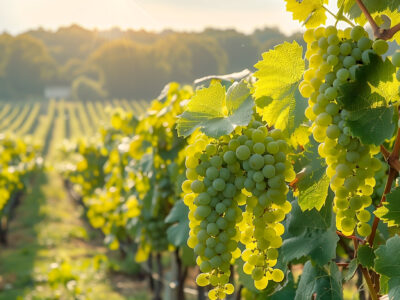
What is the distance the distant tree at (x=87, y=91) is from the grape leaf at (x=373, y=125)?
76.3 meters

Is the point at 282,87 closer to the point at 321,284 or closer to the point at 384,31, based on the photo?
the point at 384,31

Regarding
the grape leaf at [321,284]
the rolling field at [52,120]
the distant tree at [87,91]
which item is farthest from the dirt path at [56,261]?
the distant tree at [87,91]

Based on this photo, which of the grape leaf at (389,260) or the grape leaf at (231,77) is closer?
the grape leaf at (389,260)

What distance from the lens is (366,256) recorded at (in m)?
1.05

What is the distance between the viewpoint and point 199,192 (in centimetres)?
93

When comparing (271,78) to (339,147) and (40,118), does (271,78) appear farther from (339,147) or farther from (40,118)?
(40,118)

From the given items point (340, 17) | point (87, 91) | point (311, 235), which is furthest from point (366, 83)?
point (87, 91)

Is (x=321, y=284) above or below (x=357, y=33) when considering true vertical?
below

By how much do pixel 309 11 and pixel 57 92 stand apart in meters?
86.8

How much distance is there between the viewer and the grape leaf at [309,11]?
919 millimetres

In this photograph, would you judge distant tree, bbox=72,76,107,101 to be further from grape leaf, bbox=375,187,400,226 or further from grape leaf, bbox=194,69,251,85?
grape leaf, bbox=375,187,400,226

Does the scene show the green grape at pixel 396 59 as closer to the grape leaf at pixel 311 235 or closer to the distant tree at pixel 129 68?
the grape leaf at pixel 311 235

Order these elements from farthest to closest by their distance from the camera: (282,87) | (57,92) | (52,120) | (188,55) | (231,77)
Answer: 1. (57,92)
2. (188,55)
3. (52,120)
4. (231,77)
5. (282,87)

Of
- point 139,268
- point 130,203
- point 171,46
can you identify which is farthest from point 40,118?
point 130,203
